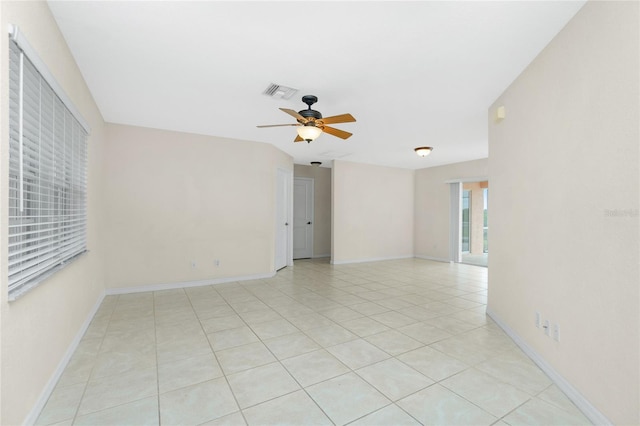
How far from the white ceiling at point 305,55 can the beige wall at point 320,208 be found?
13.8ft

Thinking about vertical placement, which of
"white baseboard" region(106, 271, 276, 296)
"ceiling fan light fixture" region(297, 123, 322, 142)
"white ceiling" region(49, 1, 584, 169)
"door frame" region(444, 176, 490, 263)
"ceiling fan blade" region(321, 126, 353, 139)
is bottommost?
"white baseboard" region(106, 271, 276, 296)

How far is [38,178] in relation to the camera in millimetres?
1901

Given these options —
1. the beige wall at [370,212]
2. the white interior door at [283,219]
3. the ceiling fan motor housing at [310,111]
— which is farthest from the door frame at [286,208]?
the ceiling fan motor housing at [310,111]

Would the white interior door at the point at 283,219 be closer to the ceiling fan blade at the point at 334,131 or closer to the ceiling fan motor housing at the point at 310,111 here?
the ceiling fan blade at the point at 334,131

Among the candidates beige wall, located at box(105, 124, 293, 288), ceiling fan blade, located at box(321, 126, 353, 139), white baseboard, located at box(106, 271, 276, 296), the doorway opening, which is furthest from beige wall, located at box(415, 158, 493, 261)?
ceiling fan blade, located at box(321, 126, 353, 139)

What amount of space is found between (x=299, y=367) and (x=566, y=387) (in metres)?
1.83

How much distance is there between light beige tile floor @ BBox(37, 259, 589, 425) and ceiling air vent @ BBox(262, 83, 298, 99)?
252 centimetres

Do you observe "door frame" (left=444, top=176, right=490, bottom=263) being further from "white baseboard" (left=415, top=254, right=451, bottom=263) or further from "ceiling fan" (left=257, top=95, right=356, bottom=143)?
"ceiling fan" (left=257, top=95, right=356, bottom=143)

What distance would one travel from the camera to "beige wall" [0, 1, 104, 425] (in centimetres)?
144

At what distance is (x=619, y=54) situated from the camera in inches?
61.9

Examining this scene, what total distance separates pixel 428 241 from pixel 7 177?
820cm

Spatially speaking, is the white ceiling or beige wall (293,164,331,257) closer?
the white ceiling

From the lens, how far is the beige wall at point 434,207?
761cm

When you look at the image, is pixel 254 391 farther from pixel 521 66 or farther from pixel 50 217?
pixel 521 66
